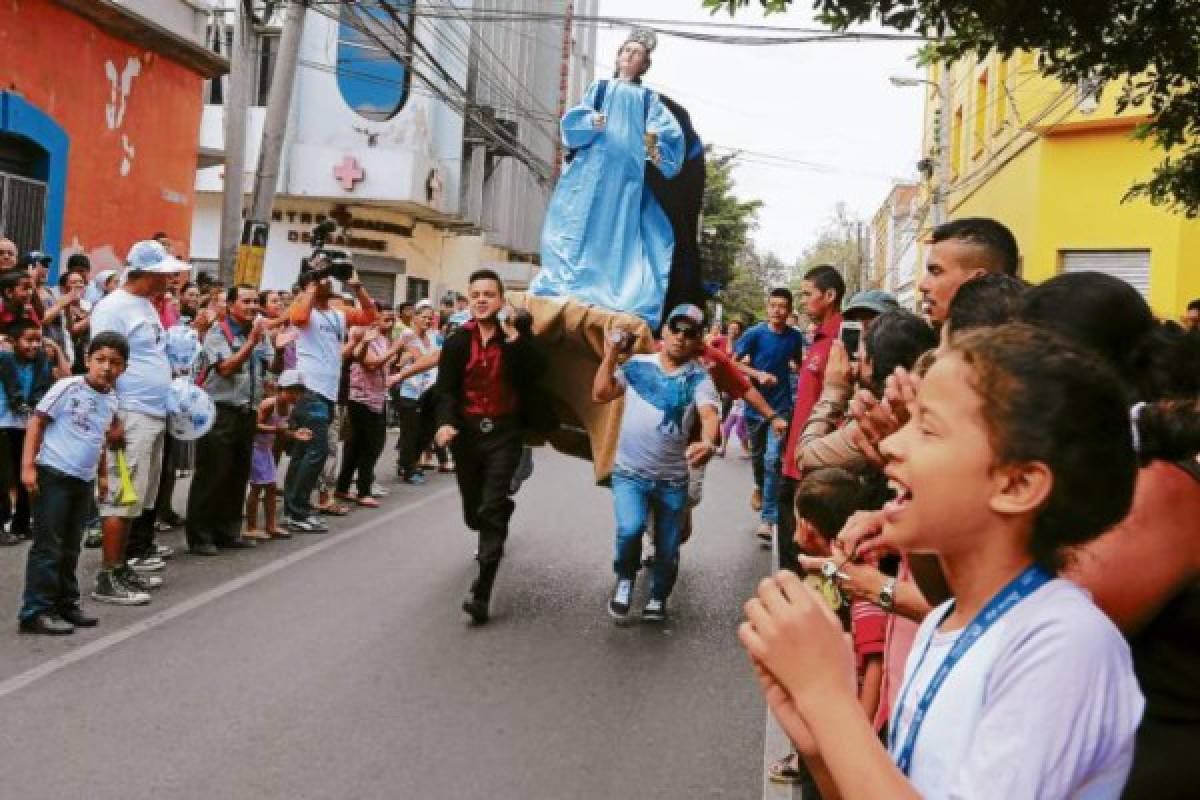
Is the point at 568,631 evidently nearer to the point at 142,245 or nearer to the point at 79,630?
the point at 79,630

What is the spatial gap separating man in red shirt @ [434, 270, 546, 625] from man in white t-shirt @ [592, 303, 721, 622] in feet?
1.63

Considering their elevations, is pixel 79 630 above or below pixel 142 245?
below

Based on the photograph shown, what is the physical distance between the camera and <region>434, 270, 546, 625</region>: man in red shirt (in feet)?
26.2

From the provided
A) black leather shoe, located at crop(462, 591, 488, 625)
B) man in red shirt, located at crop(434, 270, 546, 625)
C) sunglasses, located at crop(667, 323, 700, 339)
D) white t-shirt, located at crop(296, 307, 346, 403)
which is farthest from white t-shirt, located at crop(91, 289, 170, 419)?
sunglasses, located at crop(667, 323, 700, 339)

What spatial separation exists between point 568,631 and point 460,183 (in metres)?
28.8

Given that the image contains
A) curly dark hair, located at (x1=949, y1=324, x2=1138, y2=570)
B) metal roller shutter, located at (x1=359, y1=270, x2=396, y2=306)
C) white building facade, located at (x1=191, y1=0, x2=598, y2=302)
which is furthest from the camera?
metal roller shutter, located at (x1=359, y1=270, x2=396, y2=306)

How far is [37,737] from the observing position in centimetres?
525

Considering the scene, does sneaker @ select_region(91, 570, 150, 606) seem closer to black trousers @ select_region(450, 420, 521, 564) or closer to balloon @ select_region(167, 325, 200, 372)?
balloon @ select_region(167, 325, 200, 372)

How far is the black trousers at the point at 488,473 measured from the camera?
7875 millimetres

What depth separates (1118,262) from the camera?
19.5 metres

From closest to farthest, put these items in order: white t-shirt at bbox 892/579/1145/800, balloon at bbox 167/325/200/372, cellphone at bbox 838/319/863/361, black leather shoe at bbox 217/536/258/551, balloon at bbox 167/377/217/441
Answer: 1. white t-shirt at bbox 892/579/1145/800
2. cellphone at bbox 838/319/863/361
3. balloon at bbox 167/377/217/441
4. balloon at bbox 167/325/200/372
5. black leather shoe at bbox 217/536/258/551

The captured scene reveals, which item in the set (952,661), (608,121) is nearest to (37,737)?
(952,661)

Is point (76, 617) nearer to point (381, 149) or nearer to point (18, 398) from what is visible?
point (18, 398)

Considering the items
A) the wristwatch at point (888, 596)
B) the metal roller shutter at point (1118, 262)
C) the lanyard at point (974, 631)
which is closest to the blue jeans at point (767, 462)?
the wristwatch at point (888, 596)
